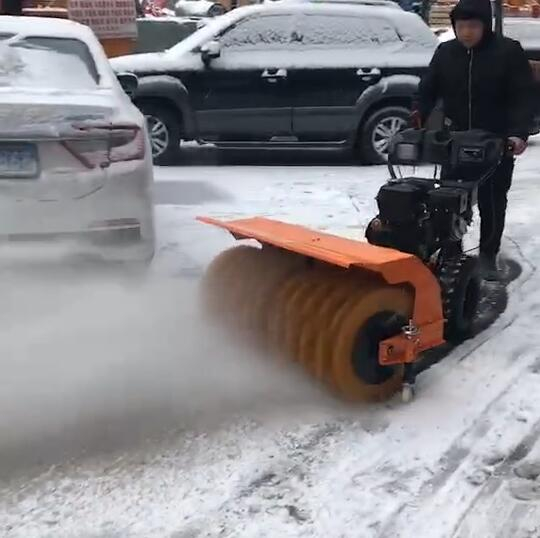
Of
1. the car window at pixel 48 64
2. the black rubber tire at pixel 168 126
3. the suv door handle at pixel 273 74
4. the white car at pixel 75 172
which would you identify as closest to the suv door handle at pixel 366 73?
the suv door handle at pixel 273 74

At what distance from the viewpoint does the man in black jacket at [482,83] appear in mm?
5598

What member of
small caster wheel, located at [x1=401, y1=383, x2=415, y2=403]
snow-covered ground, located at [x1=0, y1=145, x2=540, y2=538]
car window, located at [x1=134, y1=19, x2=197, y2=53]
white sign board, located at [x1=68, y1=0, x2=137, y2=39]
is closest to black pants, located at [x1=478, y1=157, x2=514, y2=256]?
snow-covered ground, located at [x1=0, y1=145, x2=540, y2=538]

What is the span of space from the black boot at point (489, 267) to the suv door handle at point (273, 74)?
558 cm

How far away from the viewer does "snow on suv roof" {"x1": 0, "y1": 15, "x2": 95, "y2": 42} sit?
642cm

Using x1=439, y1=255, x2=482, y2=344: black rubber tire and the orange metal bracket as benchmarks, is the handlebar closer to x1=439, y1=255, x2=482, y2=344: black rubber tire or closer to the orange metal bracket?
x1=439, y1=255, x2=482, y2=344: black rubber tire

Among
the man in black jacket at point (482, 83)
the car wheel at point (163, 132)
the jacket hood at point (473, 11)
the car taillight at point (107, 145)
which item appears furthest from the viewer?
the car wheel at point (163, 132)

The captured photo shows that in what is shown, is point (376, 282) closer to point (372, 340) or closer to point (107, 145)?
point (372, 340)

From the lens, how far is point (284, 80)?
11.4 m

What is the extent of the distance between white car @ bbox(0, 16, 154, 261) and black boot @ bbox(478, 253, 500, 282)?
7.32ft

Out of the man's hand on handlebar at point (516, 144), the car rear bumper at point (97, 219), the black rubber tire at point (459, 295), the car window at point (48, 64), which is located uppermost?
the car window at point (48, 64)

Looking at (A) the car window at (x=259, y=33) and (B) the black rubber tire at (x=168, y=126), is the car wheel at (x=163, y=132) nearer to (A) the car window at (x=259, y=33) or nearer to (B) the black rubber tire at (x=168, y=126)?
(B) the black rubber tire at (x=168, y=126)

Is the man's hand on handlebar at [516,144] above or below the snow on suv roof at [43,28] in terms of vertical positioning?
below

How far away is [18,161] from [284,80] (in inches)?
270

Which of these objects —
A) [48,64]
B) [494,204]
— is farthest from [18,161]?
[494,204]
